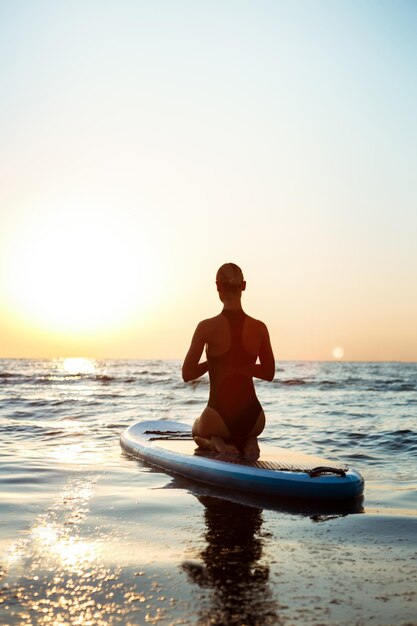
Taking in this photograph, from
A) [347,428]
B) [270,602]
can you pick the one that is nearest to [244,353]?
[270,602]

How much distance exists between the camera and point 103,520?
15.3 feet

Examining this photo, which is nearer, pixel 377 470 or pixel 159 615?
pixel 159 615

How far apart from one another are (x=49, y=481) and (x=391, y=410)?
13090 mm

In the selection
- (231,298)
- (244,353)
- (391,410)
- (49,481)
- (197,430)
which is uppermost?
(231,298)

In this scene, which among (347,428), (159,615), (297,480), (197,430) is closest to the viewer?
(159,615)

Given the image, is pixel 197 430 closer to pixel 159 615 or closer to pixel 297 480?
pixel 297 480

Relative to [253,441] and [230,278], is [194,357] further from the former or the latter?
[253,441]

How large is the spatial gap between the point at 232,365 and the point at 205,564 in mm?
2941

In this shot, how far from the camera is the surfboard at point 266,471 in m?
5.52

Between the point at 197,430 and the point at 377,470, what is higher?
the point at 197,430

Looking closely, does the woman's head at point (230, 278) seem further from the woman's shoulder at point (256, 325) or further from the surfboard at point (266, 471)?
the surfboard at point (266, 471)

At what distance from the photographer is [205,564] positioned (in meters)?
3.50

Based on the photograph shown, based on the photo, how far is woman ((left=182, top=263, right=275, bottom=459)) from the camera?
6.15 meters

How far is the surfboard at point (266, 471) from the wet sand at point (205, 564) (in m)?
0.25
